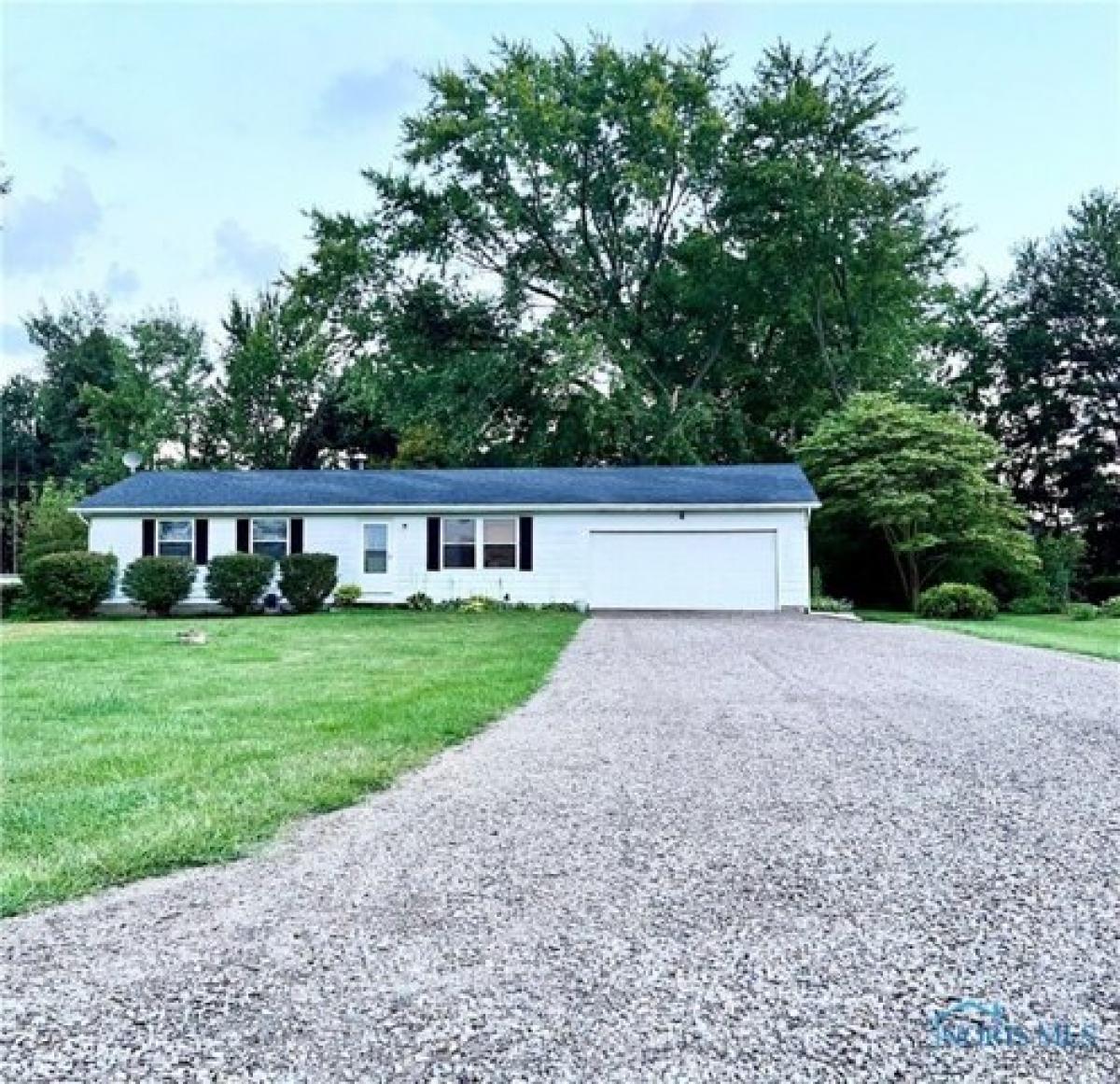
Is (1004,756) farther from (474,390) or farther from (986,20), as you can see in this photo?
(474,390)

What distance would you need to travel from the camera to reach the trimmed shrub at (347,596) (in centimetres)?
1920

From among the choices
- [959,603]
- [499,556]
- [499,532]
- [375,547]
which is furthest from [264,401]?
[959,603]

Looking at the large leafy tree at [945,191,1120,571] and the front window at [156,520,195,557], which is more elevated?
the large leafy tree at [945,191,1120,571]

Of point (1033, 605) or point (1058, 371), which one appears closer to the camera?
point (1033, 605)

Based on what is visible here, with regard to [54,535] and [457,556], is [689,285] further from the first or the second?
[54,535]

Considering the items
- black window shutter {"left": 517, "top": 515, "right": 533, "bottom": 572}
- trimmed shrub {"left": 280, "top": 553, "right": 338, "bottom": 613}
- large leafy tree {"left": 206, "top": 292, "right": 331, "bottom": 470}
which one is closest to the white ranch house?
black window shutter {"left": 517, "top": 515, "right": 533, "bottom": 572}

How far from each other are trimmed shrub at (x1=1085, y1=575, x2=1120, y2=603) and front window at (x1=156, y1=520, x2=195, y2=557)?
77.9 ft

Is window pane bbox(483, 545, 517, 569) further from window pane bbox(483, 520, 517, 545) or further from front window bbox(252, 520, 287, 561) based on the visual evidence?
front window bbox(252, 520, 287, 561)

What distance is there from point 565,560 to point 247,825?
50.1 feet

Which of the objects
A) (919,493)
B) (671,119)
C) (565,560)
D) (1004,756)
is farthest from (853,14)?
(1004,756)

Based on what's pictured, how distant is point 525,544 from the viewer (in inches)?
753

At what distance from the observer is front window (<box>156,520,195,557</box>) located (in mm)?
19484

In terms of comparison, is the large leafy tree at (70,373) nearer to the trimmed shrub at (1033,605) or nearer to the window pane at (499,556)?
the window pane at (499,556)

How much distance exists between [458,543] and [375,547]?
6.20 feet
